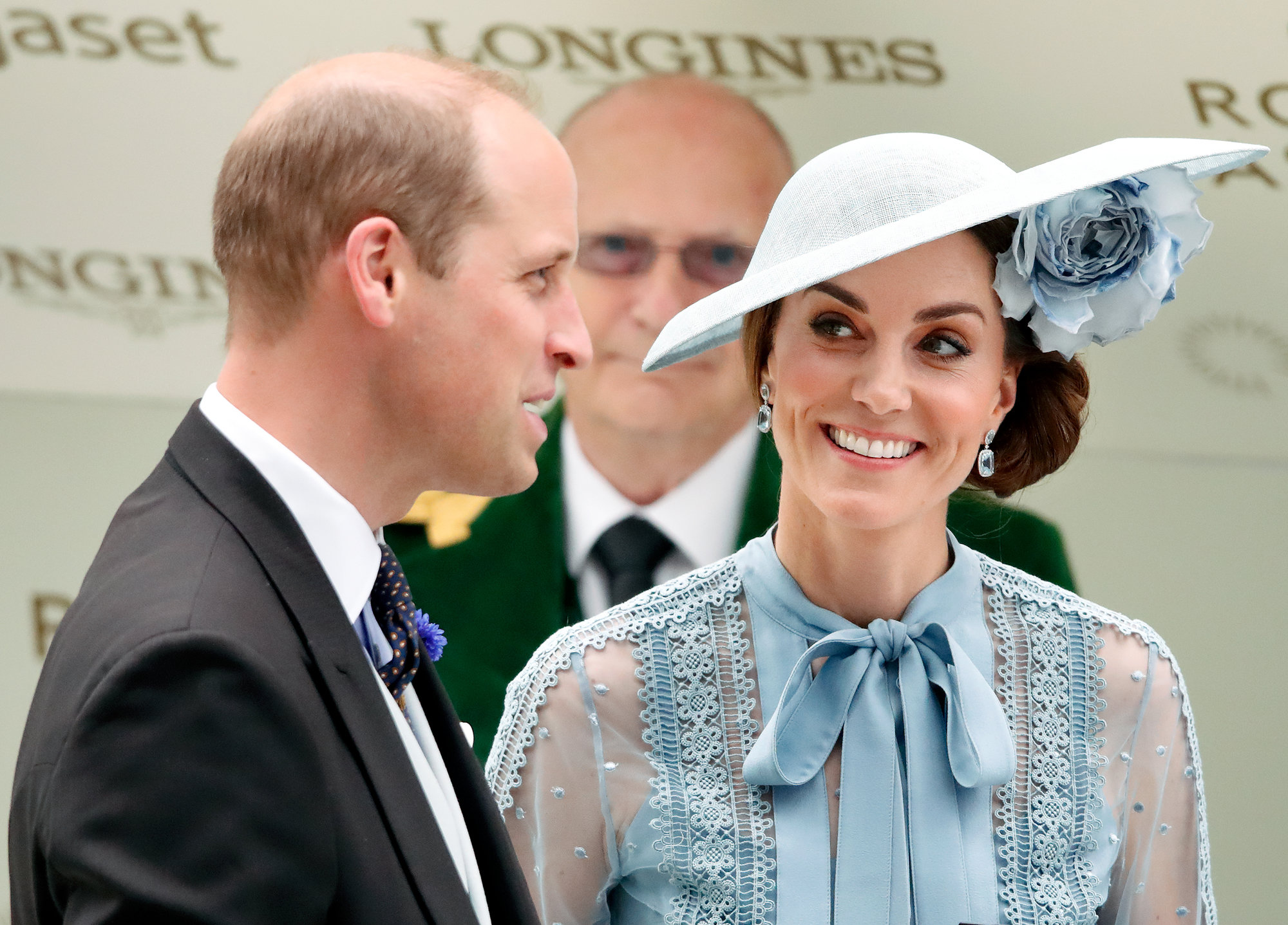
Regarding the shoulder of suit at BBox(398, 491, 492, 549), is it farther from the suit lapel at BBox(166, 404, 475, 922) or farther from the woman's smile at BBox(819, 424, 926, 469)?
the suit lapel at BBox(166, 404, 475, 922)

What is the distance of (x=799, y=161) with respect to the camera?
280 cm

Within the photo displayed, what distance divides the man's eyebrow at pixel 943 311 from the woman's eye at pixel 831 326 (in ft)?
0.29

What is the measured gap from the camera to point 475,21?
279 centimetres

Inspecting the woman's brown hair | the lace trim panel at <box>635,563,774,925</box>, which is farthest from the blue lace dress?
the woman's brown hair

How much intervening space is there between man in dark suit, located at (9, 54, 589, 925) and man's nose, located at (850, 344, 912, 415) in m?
0.47

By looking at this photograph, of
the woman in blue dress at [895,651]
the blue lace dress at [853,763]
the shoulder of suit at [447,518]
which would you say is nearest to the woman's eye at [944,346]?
the woman in blue dress at [895,651]

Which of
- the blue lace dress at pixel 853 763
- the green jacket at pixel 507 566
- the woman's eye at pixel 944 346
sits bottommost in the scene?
the green jacket at pixel 507 566

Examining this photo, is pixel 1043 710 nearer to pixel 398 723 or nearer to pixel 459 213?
pixel 398 723

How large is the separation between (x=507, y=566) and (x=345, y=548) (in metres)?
1.57

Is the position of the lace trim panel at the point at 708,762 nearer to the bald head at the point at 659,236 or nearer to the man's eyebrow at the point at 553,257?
the man's eyebrow at the point at 553,257

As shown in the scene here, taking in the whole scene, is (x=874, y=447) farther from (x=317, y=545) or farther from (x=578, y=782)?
(x=317, y=545)

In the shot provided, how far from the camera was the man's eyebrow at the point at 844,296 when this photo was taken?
1680mm

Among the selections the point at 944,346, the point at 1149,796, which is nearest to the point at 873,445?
the point at 944,346

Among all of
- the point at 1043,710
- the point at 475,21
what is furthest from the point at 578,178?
the point at 1043,710
